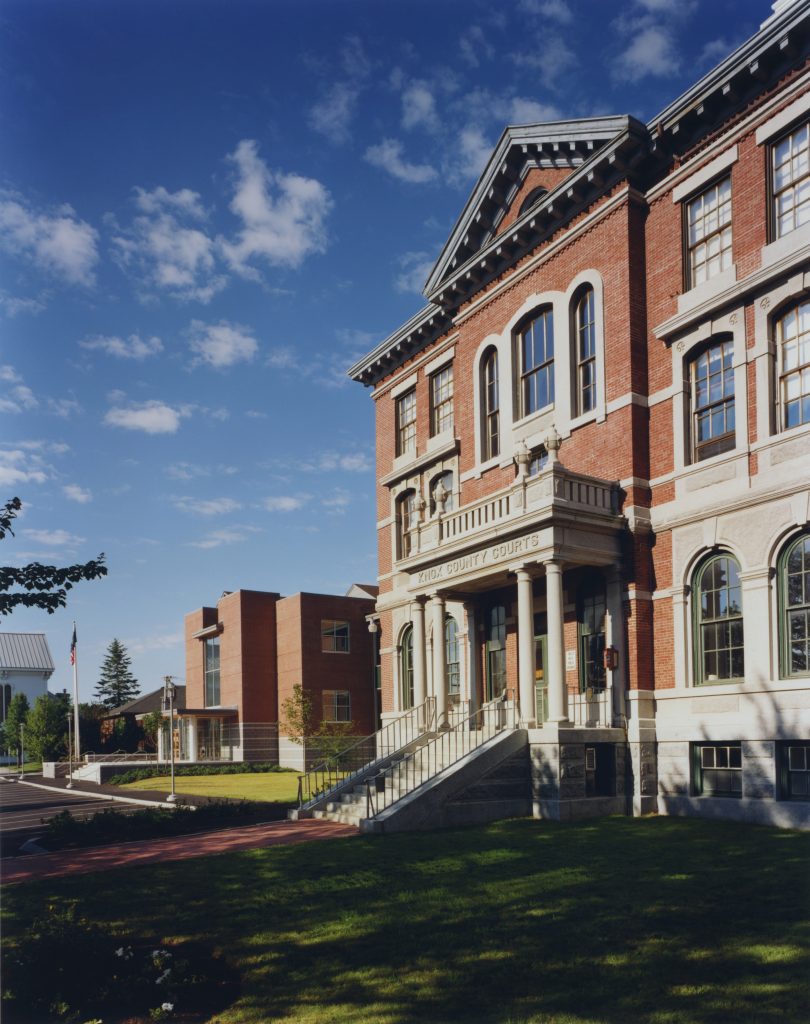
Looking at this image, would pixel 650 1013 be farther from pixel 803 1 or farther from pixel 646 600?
pixel 803 1

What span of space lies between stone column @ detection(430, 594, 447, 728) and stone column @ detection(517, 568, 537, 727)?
383 centimetres

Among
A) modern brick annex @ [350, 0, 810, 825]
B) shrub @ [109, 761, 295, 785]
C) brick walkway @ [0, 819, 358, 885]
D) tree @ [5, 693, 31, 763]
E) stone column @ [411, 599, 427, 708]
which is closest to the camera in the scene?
brick walkway @ [0, 819, 358, 885]

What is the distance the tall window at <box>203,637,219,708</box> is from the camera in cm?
5644

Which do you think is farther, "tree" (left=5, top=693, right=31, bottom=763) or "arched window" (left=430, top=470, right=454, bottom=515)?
"tree" (left=5, top=693, right=31, bottom=763)

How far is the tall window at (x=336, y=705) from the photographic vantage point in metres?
50.6

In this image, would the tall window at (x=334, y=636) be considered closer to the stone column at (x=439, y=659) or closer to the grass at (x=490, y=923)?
the stone column at (x=439, y=659)

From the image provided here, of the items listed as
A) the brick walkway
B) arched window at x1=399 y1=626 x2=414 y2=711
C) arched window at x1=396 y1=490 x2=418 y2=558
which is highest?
arched window at x1=396 y1=490 x2=418 y2=558

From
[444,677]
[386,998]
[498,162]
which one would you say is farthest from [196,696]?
[386,998]

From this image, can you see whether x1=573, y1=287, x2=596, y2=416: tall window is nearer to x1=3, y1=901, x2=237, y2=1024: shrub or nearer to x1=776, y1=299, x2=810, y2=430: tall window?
x1=776, y1=299, x2=810, y2=430: tall window

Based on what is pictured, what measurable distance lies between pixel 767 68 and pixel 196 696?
49.4m

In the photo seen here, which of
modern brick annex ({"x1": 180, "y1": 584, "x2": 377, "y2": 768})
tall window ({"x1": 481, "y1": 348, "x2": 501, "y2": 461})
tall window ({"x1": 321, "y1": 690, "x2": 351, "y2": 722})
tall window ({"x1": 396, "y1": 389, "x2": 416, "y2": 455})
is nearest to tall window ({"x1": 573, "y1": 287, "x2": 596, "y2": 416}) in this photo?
tall window ({"x1": 481, "y1": 348, "x2": 501, "y2": 461})

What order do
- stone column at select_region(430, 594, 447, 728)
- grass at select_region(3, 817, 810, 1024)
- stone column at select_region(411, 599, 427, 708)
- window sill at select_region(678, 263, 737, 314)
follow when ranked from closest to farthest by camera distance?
grass at select_region(3, 817, 810, 1024)
window sill at select_region(678, 263, 737, 314)
stone column at select_region(430, 594, 447, 728)
stone column at select_region(411, 599, 427, 708)

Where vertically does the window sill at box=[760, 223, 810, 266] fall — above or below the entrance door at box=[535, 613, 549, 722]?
above

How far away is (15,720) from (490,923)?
243ft
